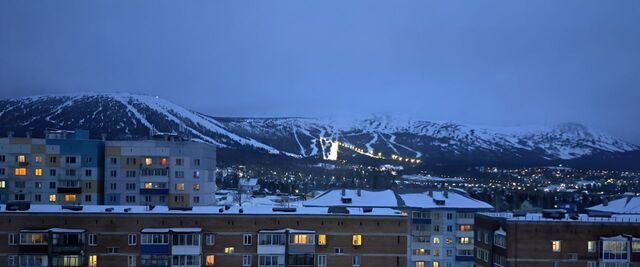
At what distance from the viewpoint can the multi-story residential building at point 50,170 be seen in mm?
49219

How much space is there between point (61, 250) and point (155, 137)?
23.3m

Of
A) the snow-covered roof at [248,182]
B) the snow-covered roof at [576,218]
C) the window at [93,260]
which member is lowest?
the snow-covered roof at [248,182]

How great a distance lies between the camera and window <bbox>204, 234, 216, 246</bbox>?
33.3 m

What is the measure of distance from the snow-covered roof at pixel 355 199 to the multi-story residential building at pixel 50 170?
601 inches

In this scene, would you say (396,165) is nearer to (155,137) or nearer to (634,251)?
(155,137)

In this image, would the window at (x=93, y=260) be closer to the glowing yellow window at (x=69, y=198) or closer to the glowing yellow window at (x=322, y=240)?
the glowing yellow window at (x=322, y=240)

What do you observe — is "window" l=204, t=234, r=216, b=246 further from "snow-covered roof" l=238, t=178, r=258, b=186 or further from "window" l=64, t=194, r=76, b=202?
"snow-covered roof" l=238, t=178, r=258, b=186

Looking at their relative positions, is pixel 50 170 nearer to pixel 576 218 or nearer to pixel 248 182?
pixel 576 218

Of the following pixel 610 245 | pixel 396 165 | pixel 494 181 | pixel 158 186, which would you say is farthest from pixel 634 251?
pixel 396 165

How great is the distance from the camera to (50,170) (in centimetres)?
4972

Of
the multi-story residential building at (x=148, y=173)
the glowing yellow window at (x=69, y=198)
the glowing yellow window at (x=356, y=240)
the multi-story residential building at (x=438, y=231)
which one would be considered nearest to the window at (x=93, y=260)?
the glowing yellow window at (x=356, y=240)

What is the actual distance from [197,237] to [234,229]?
1.74 meters

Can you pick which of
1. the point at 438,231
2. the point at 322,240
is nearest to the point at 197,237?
the point at 322,240

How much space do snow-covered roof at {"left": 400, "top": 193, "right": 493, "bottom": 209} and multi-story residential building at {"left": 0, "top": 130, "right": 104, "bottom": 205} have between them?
22.5m
